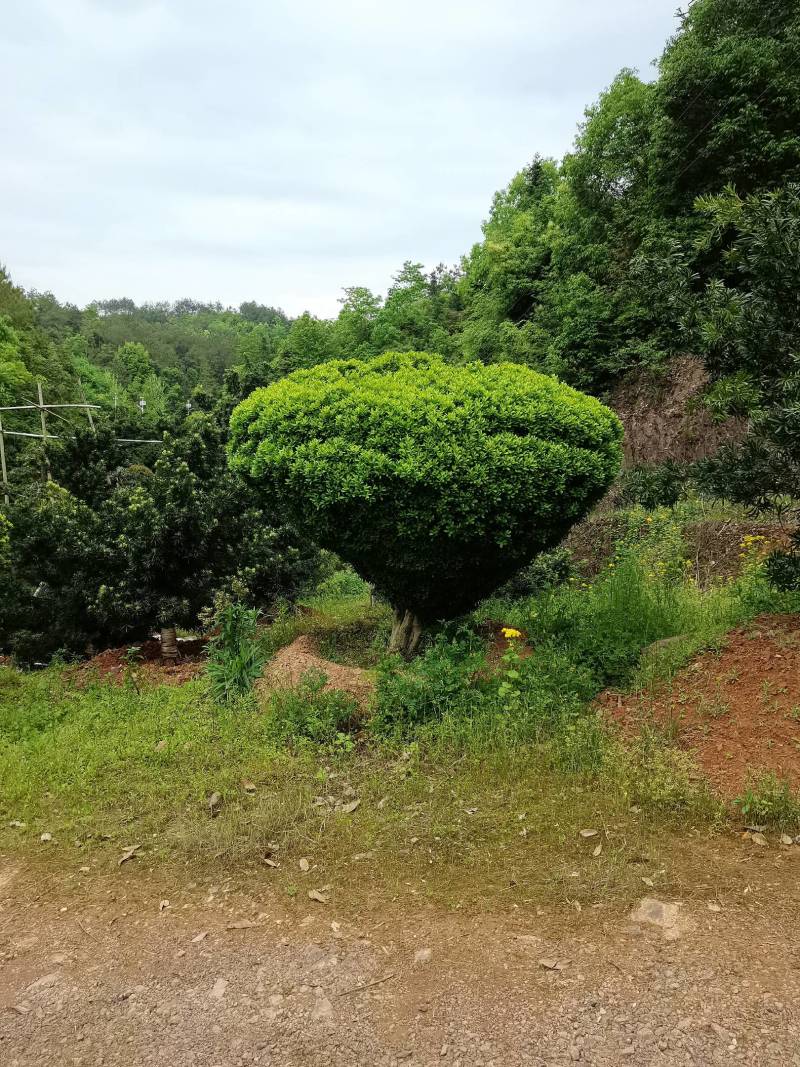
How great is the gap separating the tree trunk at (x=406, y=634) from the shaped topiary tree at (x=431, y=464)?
41cm

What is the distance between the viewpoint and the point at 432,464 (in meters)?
4.56

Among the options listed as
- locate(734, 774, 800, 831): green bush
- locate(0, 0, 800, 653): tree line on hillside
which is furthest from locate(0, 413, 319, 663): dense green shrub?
locate(734, 774, 800, 831): green bush

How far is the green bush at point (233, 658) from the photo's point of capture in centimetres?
507

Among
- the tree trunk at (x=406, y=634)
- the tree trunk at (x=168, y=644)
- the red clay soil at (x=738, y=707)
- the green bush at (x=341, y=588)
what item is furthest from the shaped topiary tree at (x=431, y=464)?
the green bush at (x=341, y=588)

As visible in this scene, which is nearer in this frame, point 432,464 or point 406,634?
point 432,464

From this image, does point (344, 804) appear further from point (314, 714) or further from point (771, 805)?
point (771, 805)

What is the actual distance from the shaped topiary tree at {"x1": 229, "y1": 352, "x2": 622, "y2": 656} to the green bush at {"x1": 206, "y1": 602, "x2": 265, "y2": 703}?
97cm

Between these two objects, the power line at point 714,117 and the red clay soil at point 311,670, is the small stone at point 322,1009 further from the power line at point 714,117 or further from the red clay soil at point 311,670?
the power line at point 714,117

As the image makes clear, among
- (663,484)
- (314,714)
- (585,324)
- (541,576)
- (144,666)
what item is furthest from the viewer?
(585,324)

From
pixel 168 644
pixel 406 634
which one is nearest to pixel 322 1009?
pixel 406 634

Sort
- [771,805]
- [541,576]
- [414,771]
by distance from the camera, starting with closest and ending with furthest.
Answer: [771,805], [414,771], [541,576]

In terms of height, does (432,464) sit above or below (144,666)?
above

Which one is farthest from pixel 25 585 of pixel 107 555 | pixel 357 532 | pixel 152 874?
pixel 152 874

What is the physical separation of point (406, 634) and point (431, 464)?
5.99 feet
